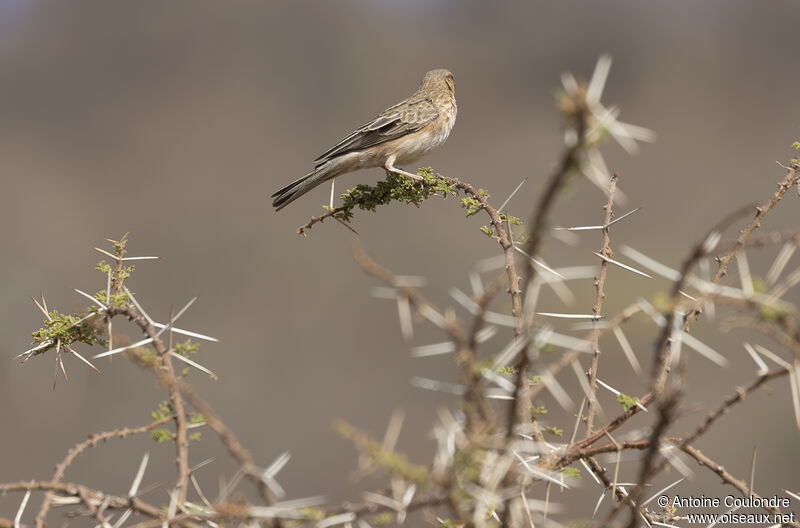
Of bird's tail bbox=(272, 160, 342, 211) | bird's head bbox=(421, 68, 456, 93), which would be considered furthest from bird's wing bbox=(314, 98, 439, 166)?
bird's head bbox=(421, 68, 456, 93)

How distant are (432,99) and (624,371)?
41.4 feet

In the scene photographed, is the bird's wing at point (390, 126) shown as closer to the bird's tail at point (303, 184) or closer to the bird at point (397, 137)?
the bird at point (397, 137)

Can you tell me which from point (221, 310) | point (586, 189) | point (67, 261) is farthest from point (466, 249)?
point (67, 261)

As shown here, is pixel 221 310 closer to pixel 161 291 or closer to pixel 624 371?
pixel 161 291

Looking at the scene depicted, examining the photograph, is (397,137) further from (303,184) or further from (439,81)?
(303,184)

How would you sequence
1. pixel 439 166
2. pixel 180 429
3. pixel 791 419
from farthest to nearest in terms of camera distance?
pixel 439 166 → pixel 791 419 → pixel 180 429

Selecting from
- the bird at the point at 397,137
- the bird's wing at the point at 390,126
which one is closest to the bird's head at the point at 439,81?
the bird at the point at 397,137

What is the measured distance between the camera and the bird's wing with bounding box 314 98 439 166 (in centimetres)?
691

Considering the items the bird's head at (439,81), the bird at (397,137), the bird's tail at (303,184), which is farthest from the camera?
the bird's head at (439,81)

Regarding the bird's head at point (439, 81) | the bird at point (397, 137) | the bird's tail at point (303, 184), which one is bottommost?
the bird's tail at point (303, 184)

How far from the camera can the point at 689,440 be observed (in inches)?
73.2

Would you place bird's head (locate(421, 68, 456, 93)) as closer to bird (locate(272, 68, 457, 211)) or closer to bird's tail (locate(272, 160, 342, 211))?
bird (locate(272, 68, 457, 211))

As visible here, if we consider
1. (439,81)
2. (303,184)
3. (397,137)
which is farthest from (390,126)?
(303,184)

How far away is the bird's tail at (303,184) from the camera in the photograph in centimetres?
607
